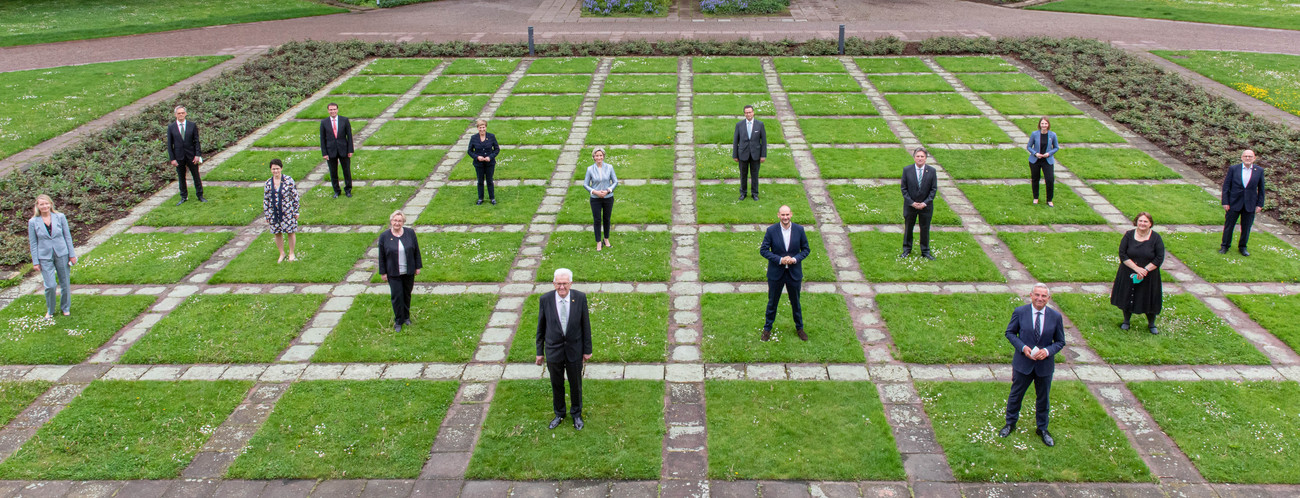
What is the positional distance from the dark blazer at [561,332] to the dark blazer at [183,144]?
38.7ft

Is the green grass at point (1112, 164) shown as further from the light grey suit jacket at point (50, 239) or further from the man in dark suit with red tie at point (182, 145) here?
the light grey suit jacket at point (50, 239)

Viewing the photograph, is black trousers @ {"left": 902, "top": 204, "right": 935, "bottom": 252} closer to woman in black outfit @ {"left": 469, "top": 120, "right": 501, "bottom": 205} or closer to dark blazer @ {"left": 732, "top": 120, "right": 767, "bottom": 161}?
dark blazer @ {"left": 732, "top": 120, "right": 767, "bottom": 161}

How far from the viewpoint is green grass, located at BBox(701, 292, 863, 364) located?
1109 cm

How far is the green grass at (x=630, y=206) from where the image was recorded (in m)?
16.1

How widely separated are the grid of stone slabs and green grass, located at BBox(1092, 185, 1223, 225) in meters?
0.33

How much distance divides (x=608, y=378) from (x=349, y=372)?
350cm

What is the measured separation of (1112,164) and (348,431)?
1740 cm

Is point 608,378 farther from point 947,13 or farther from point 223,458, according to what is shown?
point 947,13

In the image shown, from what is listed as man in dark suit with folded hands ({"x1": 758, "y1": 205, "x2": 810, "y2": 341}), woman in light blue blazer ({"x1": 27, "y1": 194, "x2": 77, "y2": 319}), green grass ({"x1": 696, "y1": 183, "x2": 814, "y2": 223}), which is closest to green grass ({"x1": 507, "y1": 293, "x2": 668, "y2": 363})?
man in dark suit with folded hands ({"x1": 758, "y1": 205, "x2": 810, "y2": 341})

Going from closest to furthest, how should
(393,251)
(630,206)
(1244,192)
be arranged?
(393,251) < (1244,192) < (630,206)

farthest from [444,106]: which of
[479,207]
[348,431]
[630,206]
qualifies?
[348,431]

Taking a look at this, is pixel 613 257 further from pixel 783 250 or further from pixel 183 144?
pixel 183 144

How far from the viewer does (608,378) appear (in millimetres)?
10680

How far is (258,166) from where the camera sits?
64.0ft
